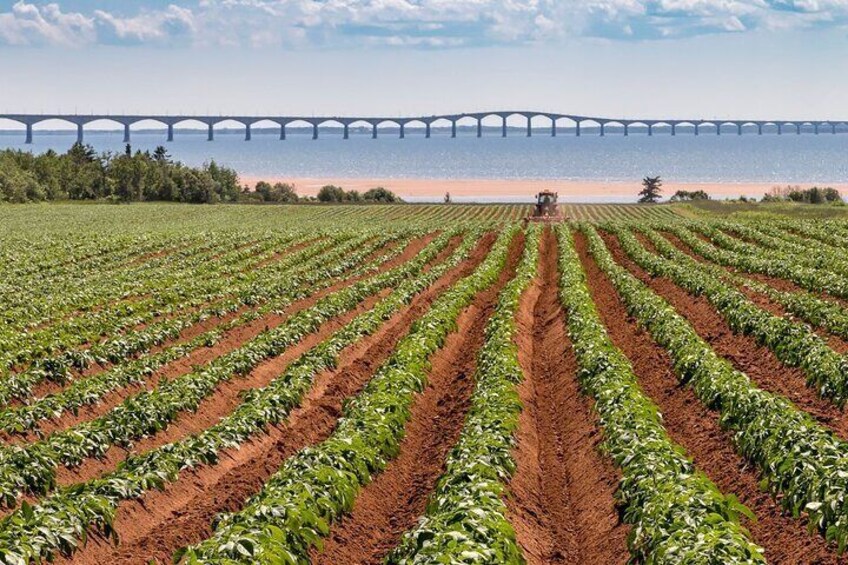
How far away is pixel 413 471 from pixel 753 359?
941cm

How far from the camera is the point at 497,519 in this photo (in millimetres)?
11102

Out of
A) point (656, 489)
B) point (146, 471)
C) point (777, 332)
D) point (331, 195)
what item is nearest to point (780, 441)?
point (656, 489)

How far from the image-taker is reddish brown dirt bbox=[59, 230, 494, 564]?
12.0 metres

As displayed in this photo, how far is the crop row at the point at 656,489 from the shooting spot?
32.6 feet

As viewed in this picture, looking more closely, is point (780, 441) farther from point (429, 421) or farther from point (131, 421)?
point (131, 421)

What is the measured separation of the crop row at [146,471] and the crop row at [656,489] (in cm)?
520

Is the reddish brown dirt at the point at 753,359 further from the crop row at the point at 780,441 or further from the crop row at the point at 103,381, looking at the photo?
the crop row at the point at 103,381

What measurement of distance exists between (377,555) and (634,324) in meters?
16.2

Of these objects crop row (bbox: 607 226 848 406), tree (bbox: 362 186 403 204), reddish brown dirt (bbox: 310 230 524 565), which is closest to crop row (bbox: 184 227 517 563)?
reddish brown dirt (bbox: 310 230 524 565)

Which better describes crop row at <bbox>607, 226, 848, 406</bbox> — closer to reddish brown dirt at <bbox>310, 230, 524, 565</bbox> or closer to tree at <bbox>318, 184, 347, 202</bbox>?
reddish brown dirt at <bbox>310, 230, 524, 565</bbox>

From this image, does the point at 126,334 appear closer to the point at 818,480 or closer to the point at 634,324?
the point at 634,324

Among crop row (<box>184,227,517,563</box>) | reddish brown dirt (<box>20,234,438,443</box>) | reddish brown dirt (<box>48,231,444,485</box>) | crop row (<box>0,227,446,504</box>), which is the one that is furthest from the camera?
reddish brown dirt (<box>20,234,438,443</box>)

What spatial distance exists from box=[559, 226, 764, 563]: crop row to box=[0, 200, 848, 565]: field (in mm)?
39

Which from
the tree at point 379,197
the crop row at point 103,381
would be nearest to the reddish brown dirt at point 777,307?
the crop row at point 103,381
